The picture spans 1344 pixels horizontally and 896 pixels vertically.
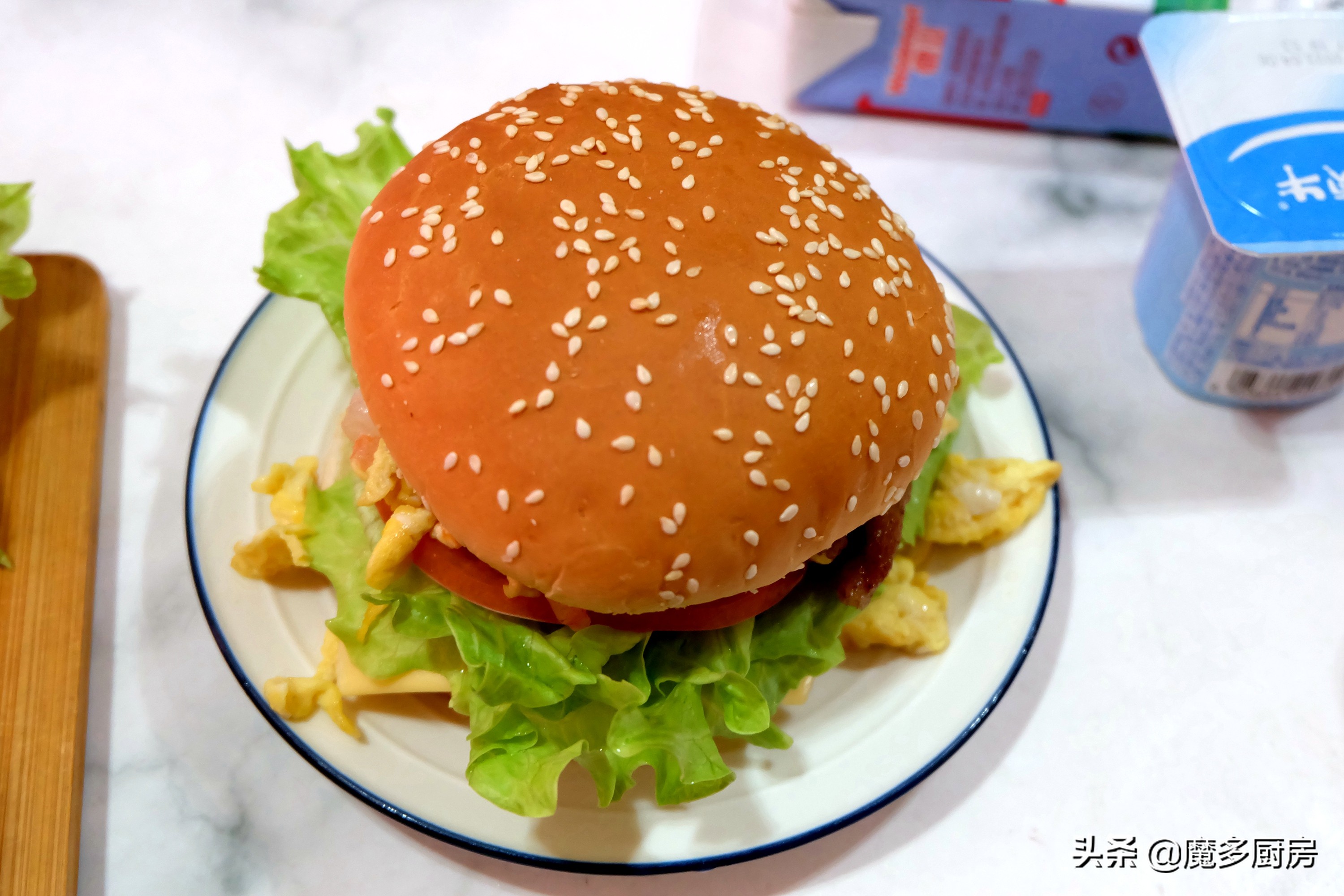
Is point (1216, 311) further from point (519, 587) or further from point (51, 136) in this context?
point (51, 136)

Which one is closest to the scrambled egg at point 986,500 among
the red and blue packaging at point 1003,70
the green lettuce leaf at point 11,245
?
the red and blue packaging at point 1003,70

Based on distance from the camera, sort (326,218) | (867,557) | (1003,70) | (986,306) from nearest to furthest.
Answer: (867,557) → (326,218) → (986,306) → (1003,70)

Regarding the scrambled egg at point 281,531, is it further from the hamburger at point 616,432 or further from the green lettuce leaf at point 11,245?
the green lettuce leaf at point 11,245

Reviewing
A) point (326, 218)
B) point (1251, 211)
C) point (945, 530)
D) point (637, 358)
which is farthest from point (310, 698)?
point (1251, 211)

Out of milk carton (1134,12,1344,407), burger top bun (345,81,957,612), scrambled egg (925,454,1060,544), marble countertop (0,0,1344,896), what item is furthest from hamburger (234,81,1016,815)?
milk carton (1134,12,1344,407)

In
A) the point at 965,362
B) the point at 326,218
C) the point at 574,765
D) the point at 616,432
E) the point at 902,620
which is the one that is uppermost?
the point at 616,432

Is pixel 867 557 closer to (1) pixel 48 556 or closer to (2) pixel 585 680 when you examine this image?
(2) pixel 585 680
